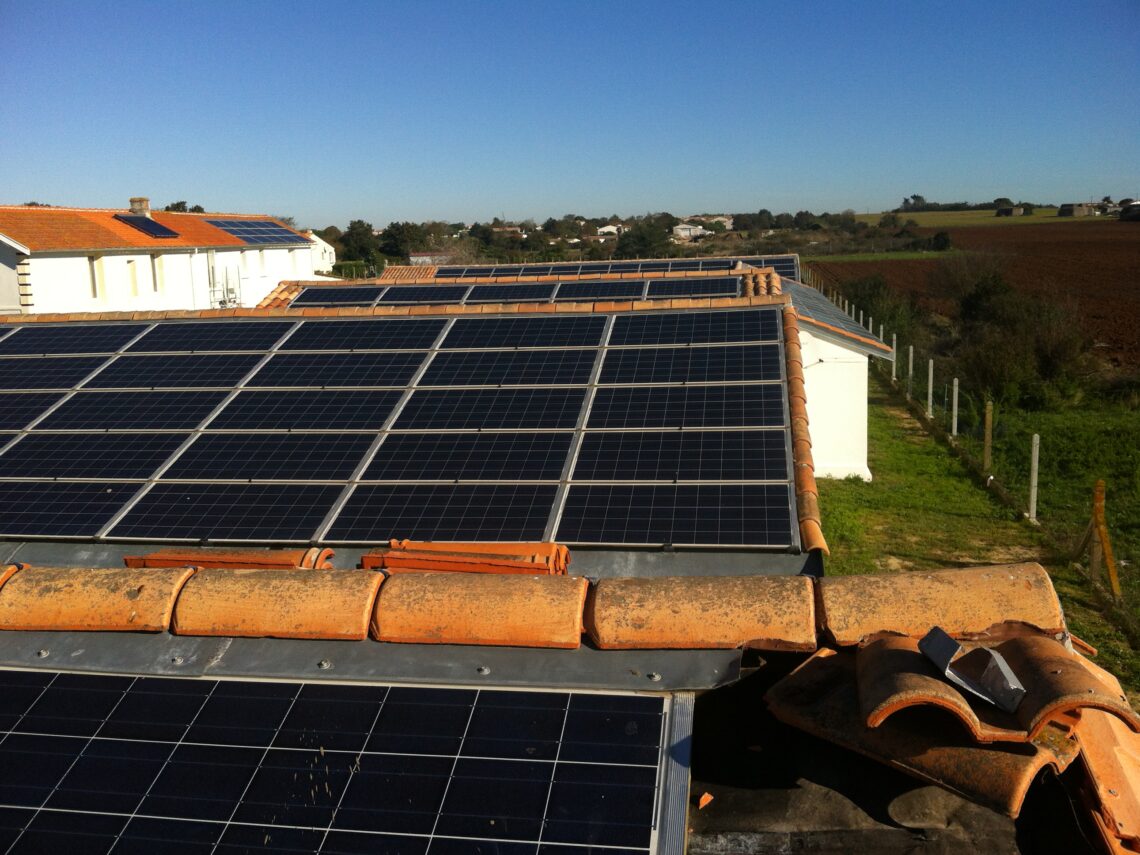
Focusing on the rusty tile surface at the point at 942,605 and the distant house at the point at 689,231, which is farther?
the distant house at the point at 689,231

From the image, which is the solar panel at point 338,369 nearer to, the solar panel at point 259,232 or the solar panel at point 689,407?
the solar panel at point 689,407

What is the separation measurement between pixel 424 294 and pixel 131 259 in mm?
18812

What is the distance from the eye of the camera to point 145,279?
36.8m

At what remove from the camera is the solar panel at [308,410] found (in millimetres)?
9797

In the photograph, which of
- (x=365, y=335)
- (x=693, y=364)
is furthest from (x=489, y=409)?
(x=365, y=335)

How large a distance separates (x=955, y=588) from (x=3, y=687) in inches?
193

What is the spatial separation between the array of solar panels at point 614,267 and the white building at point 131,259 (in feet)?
39.0

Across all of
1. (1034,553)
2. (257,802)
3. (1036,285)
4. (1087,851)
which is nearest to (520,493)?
(257,802)

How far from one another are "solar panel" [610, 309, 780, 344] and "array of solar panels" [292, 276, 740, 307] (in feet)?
26.6

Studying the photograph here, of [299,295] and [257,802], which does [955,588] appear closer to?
[257,802]

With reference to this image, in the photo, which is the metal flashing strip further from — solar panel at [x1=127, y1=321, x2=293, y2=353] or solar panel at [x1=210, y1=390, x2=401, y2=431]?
solar panel at [x1=127, y1=321, x2=293, y2=353]

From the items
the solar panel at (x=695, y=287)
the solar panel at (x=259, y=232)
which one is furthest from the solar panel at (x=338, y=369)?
the solar panel at (x=259, y=232)

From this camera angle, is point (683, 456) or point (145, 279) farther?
point (145, 279)

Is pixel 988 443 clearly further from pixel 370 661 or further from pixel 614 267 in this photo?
pixel 370 661
